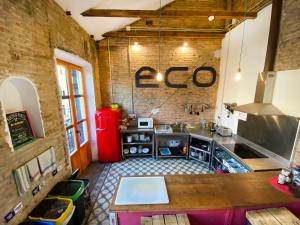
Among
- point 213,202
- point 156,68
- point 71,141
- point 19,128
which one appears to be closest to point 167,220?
point 213,202

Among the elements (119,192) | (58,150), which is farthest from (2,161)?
(119,192)

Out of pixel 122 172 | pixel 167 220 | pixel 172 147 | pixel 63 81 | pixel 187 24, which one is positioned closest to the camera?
pixel 167 220

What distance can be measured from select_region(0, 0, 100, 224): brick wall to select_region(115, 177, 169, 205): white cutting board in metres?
1.12

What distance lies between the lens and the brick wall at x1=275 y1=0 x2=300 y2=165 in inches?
91.8

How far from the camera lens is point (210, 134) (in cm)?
400

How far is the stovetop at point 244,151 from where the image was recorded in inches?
107

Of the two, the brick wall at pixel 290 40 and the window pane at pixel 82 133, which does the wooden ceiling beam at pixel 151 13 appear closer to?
the brick wall at pixel 290 40

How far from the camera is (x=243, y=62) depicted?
353 cm

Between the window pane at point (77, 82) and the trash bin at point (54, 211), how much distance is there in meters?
2.43

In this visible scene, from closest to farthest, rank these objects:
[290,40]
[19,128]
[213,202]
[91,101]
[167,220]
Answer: [167,220] → [213,202] → [19,128] → [290,40] → [91,101]

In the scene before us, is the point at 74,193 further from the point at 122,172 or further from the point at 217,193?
the point at 217,193

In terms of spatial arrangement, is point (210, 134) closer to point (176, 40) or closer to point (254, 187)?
point (254, 187)

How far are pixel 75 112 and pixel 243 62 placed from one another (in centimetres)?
409

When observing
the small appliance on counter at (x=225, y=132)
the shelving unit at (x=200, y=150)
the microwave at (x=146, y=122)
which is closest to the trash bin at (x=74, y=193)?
the microwave at (x=146, y=122)
